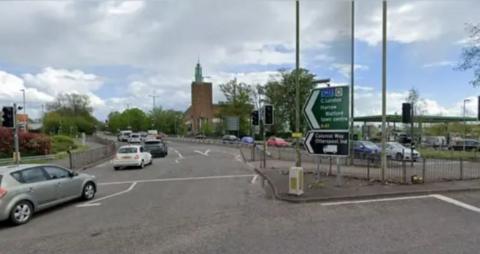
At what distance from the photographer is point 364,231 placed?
7133 millimetres

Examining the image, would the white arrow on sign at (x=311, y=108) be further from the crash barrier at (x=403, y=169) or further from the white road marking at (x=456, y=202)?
the white road marking at (x=456, y=202)

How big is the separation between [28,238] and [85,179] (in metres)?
4.31

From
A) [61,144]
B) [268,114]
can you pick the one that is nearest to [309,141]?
[268,114]

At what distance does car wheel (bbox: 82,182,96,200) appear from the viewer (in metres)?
11.4

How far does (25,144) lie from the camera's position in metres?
30.1

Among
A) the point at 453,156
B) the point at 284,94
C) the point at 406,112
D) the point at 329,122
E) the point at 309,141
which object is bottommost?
the point at 453,156

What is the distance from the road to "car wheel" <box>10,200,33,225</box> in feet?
0.70

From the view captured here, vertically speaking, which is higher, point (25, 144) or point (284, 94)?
point (284, 94)

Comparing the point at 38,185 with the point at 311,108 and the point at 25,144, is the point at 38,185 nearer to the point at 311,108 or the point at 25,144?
the point at 311,108

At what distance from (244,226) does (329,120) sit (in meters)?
6.29

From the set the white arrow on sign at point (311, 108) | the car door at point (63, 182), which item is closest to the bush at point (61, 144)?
the car door at point (63, 182)

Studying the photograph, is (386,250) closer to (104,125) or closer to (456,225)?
(456,225)

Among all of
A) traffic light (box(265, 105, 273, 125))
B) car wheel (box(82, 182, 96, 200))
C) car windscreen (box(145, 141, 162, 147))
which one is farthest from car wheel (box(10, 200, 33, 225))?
car windscreen (box(145, 141, 162, 147))

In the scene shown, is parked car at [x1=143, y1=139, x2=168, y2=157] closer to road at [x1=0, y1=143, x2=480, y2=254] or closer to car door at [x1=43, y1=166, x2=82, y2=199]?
road at [x1=0, y1=143, x2=480, y2=254]
